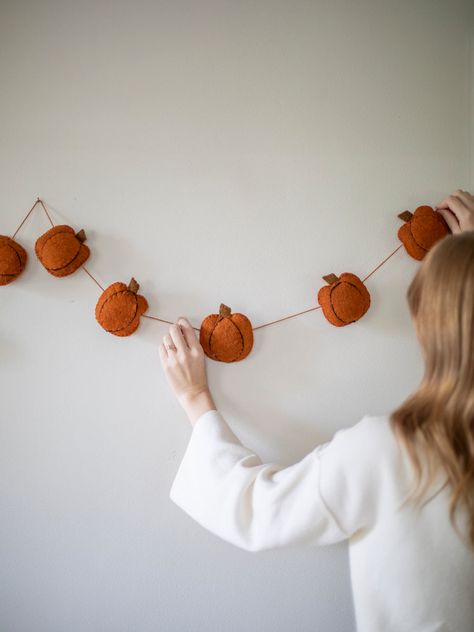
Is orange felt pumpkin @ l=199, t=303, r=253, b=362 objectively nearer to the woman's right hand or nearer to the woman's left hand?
the woman's left hand

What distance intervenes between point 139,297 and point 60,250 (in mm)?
162

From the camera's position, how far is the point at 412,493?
0.47 metres

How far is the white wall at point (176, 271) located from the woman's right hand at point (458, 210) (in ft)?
0.29

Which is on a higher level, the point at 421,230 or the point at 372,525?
the point at 421,230

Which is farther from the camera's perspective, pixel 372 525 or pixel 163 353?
pixel 163 353

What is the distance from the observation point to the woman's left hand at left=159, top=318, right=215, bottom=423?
0.67m

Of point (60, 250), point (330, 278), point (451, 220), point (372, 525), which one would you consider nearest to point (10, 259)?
point (60, 250)

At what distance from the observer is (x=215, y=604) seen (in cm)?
73

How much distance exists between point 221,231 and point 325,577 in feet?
2.35

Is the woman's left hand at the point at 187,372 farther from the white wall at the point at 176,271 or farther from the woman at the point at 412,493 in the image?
the woman at the point at 412,493

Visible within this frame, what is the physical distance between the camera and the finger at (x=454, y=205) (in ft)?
2.33

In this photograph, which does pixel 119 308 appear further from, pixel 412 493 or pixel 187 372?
pixel 412 493

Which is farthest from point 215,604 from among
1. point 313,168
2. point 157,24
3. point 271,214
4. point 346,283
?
point 157,24

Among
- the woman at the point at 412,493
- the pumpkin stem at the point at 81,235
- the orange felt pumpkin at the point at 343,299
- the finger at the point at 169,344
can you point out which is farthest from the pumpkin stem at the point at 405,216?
the pumpkin stem at the point at 81,235
